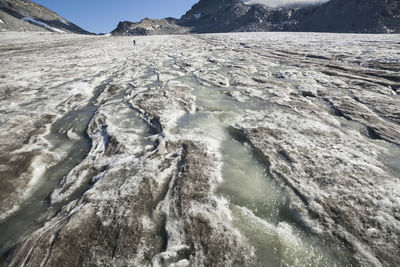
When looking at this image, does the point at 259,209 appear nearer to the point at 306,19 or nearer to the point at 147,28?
the point at 306,19

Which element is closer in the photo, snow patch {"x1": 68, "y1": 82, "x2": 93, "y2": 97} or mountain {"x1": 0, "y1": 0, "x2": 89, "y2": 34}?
snow patch {"x1": 68, "y1": 82, "x2": 93, "y2": 97}

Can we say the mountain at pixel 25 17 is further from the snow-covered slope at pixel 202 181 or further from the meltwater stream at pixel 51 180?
the snow-covered slope at pixel 202 181

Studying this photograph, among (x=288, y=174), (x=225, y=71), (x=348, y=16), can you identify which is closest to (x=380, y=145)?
(x=288, y=174)

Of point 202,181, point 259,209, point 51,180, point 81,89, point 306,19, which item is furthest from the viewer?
point 306,19

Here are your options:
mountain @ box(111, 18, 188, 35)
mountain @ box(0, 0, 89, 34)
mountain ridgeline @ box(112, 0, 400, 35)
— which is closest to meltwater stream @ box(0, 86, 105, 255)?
mountain @ box(0, 0, 89, 34)

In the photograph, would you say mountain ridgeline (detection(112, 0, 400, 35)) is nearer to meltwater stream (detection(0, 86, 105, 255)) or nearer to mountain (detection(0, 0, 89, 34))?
mountain (detection(0, 0, 89, 34))

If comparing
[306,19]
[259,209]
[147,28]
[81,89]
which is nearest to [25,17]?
[147,28]

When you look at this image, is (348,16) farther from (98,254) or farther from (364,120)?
(98,254)
